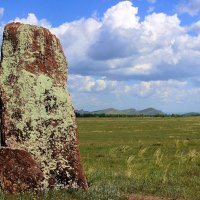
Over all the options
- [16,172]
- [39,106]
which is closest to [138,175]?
[39,106]

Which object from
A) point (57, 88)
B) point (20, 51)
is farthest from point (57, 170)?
point (20, 51)

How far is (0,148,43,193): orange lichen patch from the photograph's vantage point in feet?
41.7

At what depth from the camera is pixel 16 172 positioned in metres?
12.8

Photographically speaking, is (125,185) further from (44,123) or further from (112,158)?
(112,158)

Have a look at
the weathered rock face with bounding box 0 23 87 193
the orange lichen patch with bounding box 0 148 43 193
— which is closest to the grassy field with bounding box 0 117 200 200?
the orange lichen patch with bounding box 0 148 43 193

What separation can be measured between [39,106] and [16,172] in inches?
80.4

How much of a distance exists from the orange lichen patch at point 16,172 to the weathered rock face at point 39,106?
0.40 meters

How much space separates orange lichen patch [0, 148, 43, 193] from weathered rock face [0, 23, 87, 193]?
1.32ft

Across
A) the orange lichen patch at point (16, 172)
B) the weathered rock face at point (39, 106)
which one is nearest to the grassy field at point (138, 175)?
the orange lichen patch at point (16, 172)

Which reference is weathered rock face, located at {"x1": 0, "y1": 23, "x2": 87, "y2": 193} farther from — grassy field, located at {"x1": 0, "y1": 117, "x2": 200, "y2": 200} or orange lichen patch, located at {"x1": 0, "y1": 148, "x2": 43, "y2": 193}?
grassy field, located at {"x1": 0, "y1": 117, "x2": 200, "y2": 200}

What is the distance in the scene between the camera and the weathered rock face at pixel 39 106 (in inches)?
528

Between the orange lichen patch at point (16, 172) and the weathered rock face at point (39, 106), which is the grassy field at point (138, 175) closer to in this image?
the orange lichen patch at point (16, 172)

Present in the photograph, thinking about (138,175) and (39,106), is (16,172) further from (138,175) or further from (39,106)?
(138,175)

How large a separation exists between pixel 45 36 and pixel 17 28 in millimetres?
839
